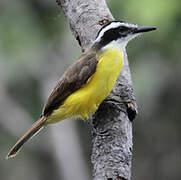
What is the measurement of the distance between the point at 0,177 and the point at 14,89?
1672 mm

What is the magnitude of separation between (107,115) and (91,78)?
569 millimetres

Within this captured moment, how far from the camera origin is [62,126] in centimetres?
940

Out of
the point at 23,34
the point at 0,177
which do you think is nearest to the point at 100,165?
the point at 23,34

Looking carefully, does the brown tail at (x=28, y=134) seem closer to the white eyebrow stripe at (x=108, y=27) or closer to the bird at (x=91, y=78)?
the bird at (x=91, y=78)

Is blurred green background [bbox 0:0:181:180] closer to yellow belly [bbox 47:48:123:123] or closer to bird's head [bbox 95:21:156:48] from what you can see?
bird's head [bbox 95:21:156:48]

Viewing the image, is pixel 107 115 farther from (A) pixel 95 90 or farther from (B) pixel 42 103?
(B) pixel 42 103

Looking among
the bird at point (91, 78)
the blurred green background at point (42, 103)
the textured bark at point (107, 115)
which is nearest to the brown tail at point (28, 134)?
the bird at point (91, 78)

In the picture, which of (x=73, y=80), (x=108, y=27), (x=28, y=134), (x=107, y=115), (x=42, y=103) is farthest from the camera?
(x=42, y=103)

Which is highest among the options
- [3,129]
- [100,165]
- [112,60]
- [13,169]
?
[112,60]

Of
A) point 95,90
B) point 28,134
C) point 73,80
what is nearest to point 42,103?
point 28,134

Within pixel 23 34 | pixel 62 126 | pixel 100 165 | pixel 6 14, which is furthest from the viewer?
pixel 62 126

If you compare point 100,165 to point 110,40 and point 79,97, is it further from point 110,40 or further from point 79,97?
point 110,40

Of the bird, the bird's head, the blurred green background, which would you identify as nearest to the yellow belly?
the bird

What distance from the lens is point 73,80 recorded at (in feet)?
15.6
